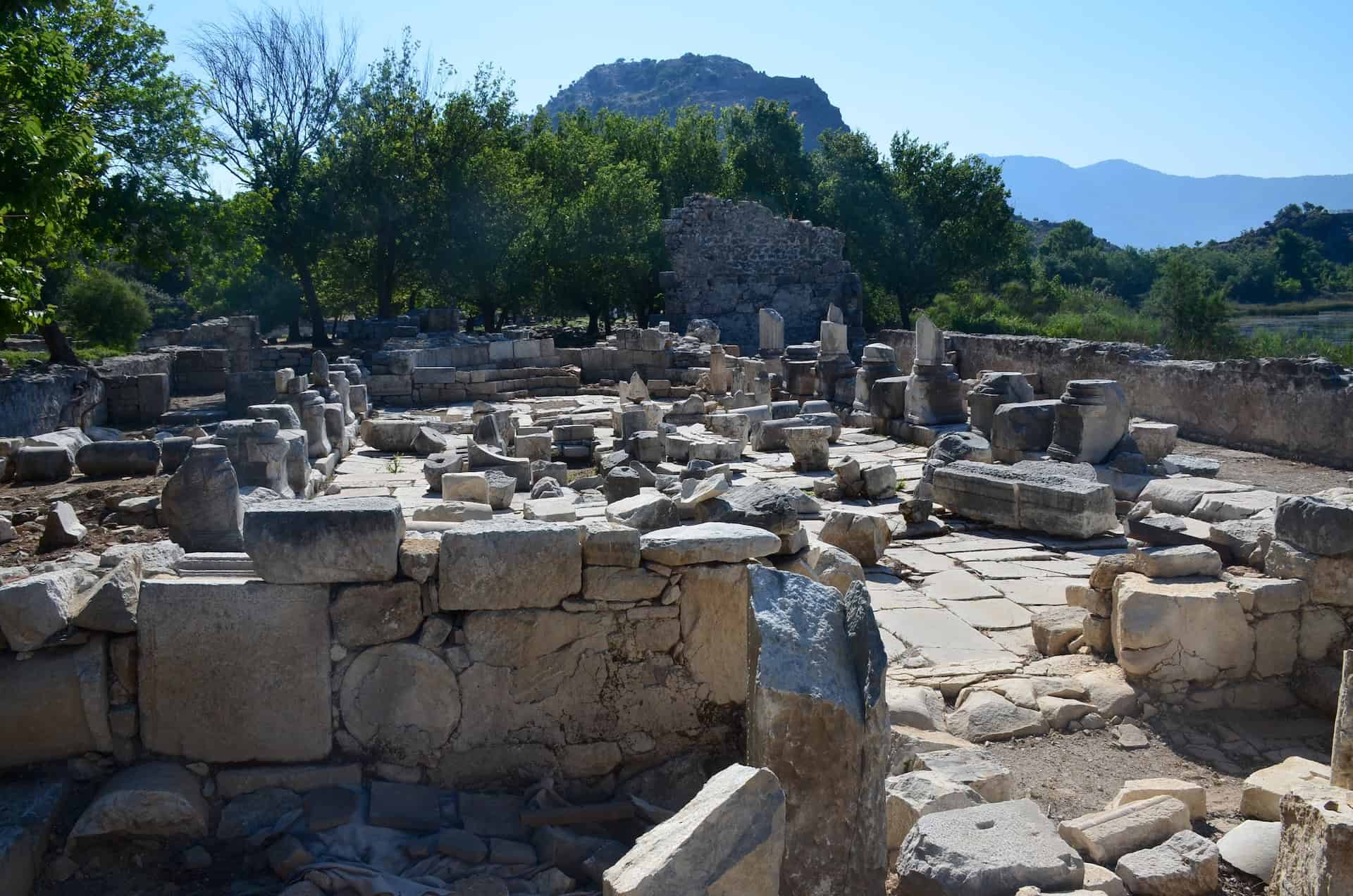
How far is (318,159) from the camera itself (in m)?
25.9

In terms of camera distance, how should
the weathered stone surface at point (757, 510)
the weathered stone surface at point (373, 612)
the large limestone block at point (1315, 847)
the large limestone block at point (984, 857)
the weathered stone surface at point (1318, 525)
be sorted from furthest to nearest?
the weathered stone surface at point (757, 510) < the weathered stone surface at point (1318, 525) < the weathered stone surface at point (373, 612) < the large limestone block at point (984, 857) < the large limestone block at point (1315, 847)

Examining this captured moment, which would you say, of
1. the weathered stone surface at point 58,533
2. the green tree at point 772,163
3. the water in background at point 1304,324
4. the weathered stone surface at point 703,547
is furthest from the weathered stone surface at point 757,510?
the green tree at point 772,163

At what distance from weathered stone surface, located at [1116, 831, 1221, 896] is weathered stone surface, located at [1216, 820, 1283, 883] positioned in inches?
→ 5.8

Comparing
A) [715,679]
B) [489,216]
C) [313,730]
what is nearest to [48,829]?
[313,730]

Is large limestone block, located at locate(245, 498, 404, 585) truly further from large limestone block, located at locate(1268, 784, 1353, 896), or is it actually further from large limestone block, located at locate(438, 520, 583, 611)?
large limestone block, located at locate(1268, 784, 1353, 896)

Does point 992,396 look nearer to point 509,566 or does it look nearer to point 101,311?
point 509,566

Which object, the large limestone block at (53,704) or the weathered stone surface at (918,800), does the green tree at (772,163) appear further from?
the large limestone block at (53,704)

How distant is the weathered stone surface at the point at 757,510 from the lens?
268 inches

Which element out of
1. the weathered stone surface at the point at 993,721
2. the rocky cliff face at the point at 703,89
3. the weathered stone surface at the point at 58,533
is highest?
the rocky cliff face at the point at 703,89

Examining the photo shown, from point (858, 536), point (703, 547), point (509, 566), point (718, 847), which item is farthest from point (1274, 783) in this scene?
point (858, 536)

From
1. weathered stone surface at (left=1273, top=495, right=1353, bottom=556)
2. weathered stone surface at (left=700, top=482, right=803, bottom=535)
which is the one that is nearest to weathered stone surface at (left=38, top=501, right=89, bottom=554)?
weathered stone surface at (left=700, top=482, right=803, bottom=535)

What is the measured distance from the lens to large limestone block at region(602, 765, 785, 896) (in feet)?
8.54

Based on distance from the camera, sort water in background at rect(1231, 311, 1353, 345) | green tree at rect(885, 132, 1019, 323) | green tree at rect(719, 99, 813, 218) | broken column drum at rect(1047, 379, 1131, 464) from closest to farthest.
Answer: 1. broken column drum at rect(1047, 379, 1131, 464)
2. water in background at rect(1231, 311, 1353, 345)
3. green tree at rect(885, 132, 1019, 323)
4. green tree at rect(719, 99, 813, 218)

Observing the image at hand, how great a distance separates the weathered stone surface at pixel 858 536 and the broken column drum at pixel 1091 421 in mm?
3738
